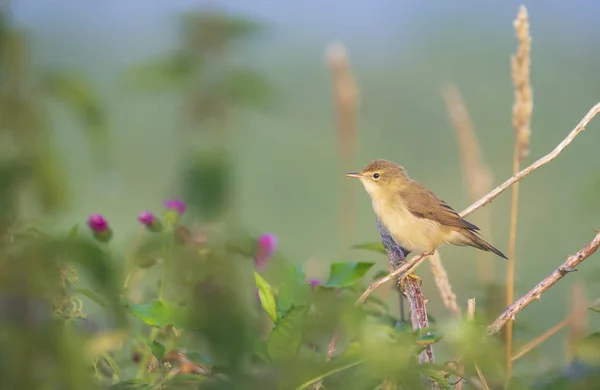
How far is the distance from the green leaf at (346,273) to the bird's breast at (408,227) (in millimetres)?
1315

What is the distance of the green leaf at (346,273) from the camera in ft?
7.18

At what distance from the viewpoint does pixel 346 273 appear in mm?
2219

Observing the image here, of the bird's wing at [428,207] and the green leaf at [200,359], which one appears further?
the bird's wing at [428,207]

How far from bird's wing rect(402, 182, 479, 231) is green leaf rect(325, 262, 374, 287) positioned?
5.09ft

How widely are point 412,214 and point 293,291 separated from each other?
192 cm

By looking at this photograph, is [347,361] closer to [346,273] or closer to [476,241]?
[346,273]

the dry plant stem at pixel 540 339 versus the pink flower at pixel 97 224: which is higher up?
the dry plant stem at pixel 540 339

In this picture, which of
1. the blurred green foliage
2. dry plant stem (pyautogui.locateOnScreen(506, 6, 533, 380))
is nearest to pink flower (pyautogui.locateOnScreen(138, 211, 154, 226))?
dry plant stem (pyautogui.locateOnScreen(506, 6, 533, 380))

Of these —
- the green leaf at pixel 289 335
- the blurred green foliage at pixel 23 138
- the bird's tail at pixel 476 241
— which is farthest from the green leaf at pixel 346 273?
the bird's tail at pixel 476 241

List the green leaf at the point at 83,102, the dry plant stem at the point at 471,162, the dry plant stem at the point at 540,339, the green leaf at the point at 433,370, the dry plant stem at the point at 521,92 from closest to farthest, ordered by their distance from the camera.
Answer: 1. the green leaf at the point at 83,102
2. the green leaf at the point at 433,370
3. the dry plant stem at the point at 540,339
4. the dry plant stem at the point at 521,92
5. the dry plant stem at the point at 471,162

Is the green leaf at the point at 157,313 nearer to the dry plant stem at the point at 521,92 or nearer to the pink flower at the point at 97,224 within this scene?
the pink flower at the point at 97,224

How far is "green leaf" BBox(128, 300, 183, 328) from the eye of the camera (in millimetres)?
1888

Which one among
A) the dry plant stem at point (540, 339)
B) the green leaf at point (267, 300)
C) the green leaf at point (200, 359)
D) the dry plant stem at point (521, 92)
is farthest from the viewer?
→ the dry plant stem at point (521, 92)

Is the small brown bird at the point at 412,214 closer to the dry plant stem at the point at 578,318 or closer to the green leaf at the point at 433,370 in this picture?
the dry plant stem at the point at 578,318
